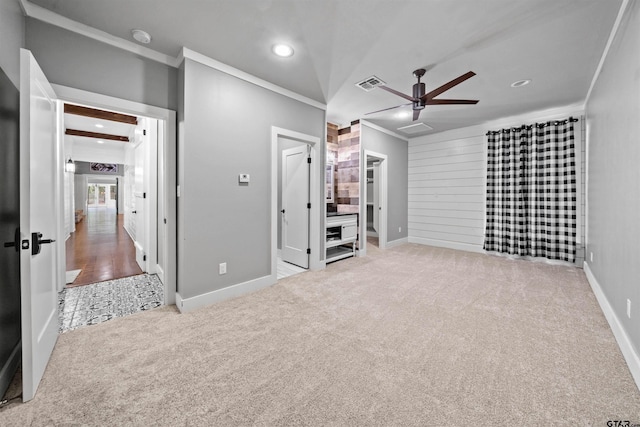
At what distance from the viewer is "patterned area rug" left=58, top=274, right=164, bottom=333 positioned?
2.44 meters

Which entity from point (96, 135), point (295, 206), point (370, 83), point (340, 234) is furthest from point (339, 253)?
point (96, 135)

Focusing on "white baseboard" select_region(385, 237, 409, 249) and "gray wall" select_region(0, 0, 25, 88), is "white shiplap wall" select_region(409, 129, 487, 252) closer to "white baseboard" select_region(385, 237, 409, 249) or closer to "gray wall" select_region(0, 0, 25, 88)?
"white baseboard" select_region(385, 237, 409, 249)

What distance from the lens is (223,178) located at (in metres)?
2.88

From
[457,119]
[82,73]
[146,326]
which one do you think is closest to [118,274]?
[146,326]

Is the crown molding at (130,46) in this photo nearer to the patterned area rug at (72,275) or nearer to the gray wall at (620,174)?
the patterned area rug at (72,275)

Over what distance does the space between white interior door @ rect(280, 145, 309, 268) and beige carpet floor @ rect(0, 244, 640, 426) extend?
1317mm

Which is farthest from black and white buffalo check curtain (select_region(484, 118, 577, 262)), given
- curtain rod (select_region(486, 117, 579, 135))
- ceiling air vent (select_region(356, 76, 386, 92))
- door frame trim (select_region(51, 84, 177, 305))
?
door frame trim (select_region(51, 84, 177, 305))

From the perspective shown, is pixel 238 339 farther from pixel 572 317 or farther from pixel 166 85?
pixel 572 317

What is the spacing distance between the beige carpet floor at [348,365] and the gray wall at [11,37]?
2019 millimetres

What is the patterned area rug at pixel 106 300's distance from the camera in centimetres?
244

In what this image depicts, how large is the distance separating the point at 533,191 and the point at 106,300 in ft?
21.7

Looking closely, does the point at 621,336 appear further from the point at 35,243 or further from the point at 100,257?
the point at 100,257

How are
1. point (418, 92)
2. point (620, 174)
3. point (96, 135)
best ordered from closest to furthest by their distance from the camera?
1. point (620, 174)
2. point (418, 92)
3. point (96, 135)

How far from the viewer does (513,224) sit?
4.78 metres
